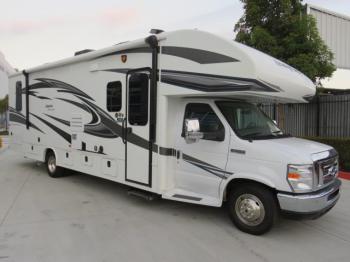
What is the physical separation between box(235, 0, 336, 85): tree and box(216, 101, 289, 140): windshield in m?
5.73

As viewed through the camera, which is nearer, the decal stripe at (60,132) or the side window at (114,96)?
the side window at (114,96)

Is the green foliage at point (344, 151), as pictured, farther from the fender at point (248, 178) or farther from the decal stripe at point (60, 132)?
the decal stripe at point (60, 132)

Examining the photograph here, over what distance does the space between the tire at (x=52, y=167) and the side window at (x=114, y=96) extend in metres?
3.13

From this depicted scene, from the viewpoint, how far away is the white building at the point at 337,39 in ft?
56.9

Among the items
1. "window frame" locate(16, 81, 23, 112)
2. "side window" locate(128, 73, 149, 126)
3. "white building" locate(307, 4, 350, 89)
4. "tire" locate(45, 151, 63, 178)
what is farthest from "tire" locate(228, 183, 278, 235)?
"white building" locate(307, 4, 350, 89)

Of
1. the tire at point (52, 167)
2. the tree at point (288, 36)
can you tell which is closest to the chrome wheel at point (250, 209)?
the tire at point (52, 167)

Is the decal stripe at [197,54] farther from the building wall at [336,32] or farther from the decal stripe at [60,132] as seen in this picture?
the building wall at [336,32]

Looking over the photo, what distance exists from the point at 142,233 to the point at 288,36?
28.8ft

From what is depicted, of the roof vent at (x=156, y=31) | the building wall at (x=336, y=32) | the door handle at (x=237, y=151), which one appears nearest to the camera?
the door handle at (x=237, y=151)

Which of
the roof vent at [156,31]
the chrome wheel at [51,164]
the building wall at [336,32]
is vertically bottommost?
the chrome wheel at [51,164]

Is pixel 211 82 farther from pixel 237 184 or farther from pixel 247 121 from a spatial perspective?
pixel 237 184

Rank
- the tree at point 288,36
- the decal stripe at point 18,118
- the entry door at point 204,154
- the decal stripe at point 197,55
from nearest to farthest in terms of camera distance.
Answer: the decal stripe at point 197,55 → the entry door at point 204,154 → the decal stripe at point 18,118 → the tree at point 288,36

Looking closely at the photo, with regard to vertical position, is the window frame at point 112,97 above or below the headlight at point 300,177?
above

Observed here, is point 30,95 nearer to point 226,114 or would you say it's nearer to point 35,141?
point 35,141
